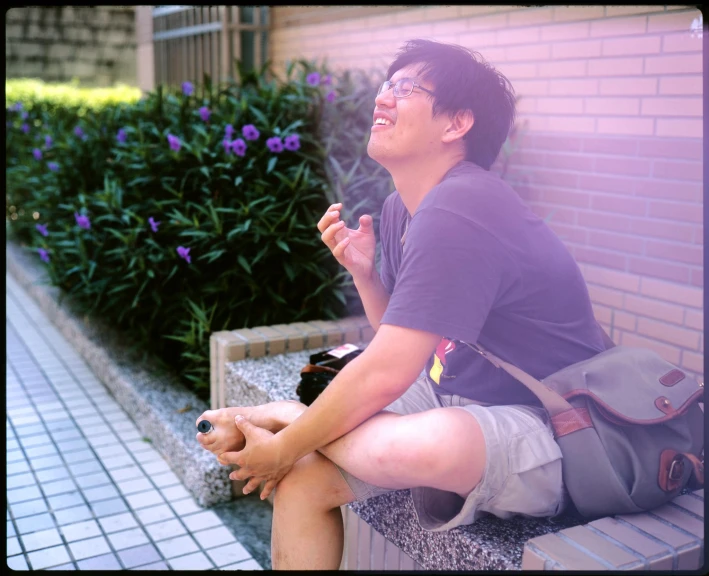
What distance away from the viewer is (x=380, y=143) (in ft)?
5.53

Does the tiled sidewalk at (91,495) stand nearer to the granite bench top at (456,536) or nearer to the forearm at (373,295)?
the granite bench top at (456,536)

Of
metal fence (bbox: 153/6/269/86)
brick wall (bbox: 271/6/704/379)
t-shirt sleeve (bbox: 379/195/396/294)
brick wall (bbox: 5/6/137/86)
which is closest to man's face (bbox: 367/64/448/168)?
t-shirt sleeve (bbox: 379/195/396/294)

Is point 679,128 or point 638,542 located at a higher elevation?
point 679,128

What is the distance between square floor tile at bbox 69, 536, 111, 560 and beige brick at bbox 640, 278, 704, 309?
2392 mm

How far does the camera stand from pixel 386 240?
2061mm

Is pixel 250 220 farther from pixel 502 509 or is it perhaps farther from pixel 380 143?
pixel 502 509

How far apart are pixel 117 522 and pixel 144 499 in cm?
20

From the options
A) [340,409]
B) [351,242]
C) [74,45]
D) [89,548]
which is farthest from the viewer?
[74,45]

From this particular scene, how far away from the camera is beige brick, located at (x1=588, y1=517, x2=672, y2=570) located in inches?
60.3

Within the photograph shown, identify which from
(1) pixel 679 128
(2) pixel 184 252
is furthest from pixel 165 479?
(1) pixel 679 128

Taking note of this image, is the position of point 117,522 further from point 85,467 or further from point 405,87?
point 405,87

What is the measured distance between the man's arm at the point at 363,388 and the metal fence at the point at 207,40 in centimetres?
459

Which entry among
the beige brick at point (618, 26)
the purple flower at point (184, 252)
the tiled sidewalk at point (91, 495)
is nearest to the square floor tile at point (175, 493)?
the tiled sidewalk at point (91, 495)

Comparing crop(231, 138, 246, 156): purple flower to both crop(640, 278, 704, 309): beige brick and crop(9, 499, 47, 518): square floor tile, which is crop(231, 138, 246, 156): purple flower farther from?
crop(640, 278, 704, 309): beige brick
